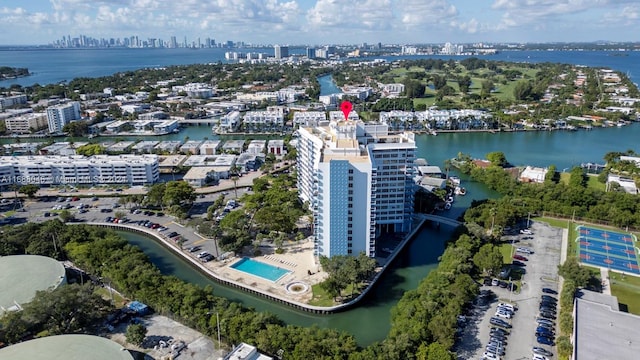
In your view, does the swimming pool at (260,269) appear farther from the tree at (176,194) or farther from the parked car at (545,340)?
the parked car at (545,340)

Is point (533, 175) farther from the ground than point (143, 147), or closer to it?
closer to it

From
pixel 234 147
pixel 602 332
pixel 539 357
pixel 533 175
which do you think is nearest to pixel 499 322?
pixel 539 357

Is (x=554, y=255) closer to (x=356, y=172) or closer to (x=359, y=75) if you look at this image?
(x=356, y=172)

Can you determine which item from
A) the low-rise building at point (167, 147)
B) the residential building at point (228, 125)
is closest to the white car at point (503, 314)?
the low-rise building at point (167, 147)

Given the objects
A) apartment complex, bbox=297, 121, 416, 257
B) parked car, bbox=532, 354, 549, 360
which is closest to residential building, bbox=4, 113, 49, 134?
apartment complex, bbox=297, 121, 416, 257

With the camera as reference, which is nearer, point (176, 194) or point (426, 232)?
point (426, 232)

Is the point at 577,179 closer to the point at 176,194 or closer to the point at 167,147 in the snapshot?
the point at 176,194
